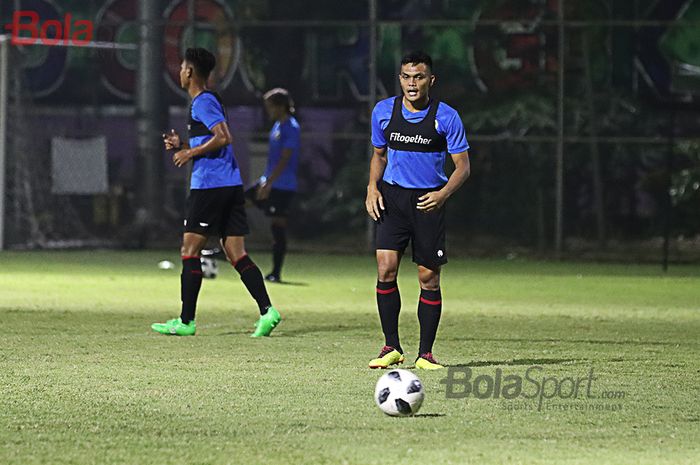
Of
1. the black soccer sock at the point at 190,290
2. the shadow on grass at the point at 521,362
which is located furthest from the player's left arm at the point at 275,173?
the shadow on grass at the point at 521,362

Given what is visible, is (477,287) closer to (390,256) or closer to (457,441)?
(390,256)

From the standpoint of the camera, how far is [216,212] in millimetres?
12586

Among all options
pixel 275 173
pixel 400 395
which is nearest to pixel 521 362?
pixel 400 395

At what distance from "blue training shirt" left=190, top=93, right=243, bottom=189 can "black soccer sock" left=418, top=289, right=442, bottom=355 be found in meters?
2.49

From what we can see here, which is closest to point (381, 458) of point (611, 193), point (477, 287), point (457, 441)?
point (457, 441)

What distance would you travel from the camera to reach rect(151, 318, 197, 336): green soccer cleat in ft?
40.9

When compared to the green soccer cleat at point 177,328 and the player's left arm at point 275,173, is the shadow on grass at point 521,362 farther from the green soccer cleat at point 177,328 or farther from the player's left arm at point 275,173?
the player's left arm at point 275,173

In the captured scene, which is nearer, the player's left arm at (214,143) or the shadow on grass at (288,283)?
the player's left arm at (214,143)

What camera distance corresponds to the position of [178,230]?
996 inches

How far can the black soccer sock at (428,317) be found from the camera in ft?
34.2

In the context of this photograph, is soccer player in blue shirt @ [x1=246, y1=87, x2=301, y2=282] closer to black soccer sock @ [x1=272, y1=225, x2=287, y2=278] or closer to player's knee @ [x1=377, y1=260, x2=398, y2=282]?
black soccer sock @ [x1=272, y1=225, x2=287, y2=278]

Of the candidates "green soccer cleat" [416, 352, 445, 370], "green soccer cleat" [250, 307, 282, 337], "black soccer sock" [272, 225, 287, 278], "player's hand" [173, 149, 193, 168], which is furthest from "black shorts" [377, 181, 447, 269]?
"black soccer sock" [272, 225, 287, 278]

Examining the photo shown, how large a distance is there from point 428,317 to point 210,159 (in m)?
2.85

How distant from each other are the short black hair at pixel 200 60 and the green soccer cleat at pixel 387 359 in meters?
2.95
